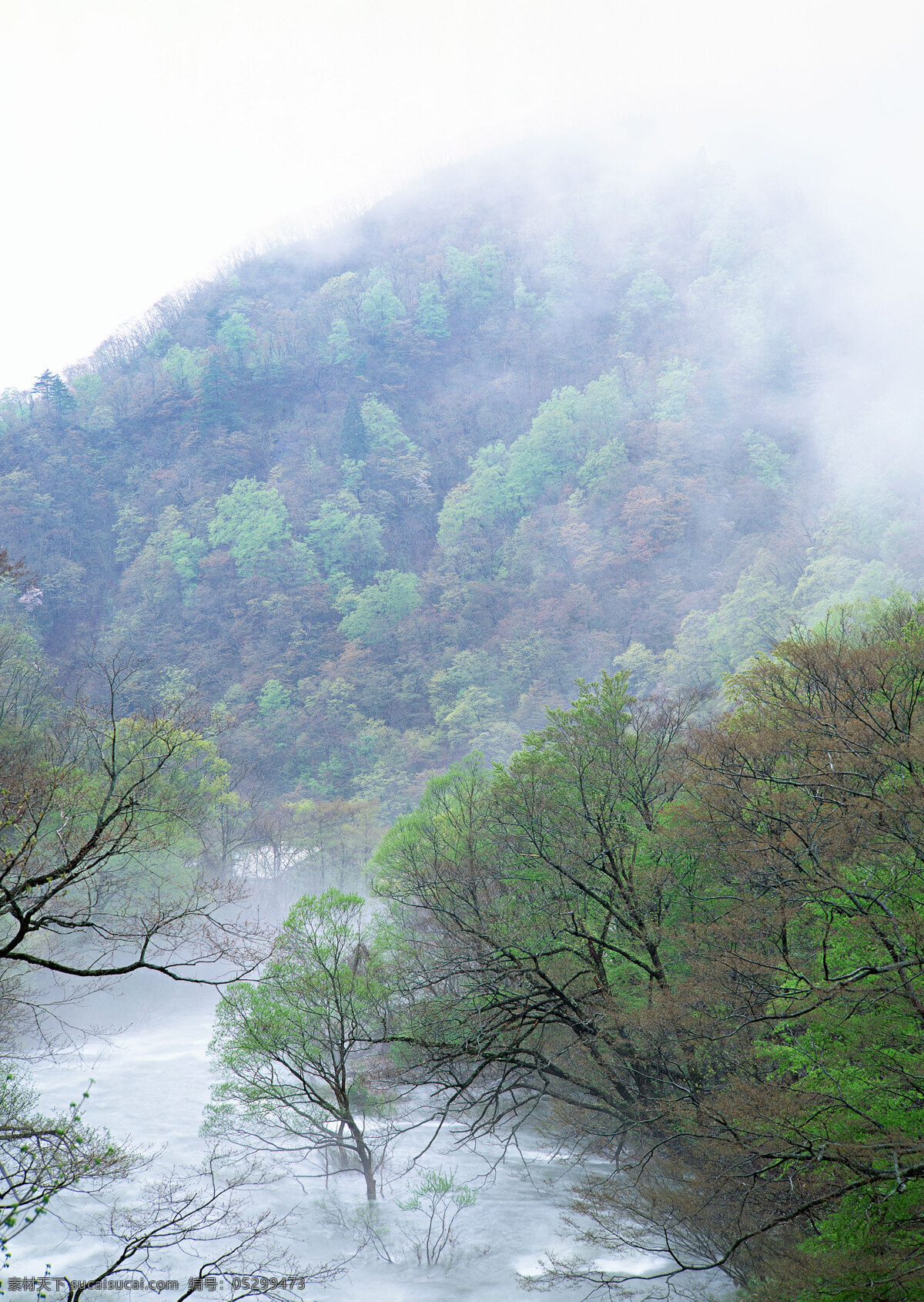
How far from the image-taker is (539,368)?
10638 cm

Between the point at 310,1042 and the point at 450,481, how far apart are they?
86.3 metres

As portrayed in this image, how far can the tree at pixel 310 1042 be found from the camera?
57.3 ft

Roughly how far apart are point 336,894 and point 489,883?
166 inches

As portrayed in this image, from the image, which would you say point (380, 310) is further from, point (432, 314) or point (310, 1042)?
point (310, 1042)

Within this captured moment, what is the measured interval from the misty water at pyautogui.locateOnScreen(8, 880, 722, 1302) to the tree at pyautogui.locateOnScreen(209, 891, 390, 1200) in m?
1.05

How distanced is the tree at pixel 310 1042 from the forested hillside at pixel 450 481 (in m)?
32.0

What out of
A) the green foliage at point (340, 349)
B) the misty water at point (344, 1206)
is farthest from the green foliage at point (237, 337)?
the misty water at point (344, 1206)

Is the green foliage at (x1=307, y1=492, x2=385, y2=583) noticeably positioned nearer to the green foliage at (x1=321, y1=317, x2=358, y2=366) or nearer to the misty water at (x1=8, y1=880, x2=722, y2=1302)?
the green foliage at (x1=321, y1=317, x2=358, y2=366)

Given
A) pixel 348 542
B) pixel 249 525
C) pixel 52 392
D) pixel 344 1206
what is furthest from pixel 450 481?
pixel 344 1206

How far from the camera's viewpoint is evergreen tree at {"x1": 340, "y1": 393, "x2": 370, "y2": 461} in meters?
98.8

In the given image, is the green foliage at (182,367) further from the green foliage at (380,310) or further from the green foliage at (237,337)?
the green foliage at (380,310)

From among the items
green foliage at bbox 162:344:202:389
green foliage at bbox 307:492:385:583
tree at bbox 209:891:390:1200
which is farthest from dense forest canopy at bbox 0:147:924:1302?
green foliage at bbox 162:344:202:389

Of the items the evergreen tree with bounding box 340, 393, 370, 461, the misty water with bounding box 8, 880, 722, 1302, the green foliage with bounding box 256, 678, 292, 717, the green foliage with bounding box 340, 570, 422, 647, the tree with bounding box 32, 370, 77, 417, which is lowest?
the misty water with bounding box 8, 880, 722, 1302

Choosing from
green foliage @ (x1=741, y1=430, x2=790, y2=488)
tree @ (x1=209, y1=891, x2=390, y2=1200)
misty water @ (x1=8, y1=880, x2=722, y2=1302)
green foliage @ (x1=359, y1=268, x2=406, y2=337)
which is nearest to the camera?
misty water @ (x1=8, y1=880, x2=722, y2=1302)
